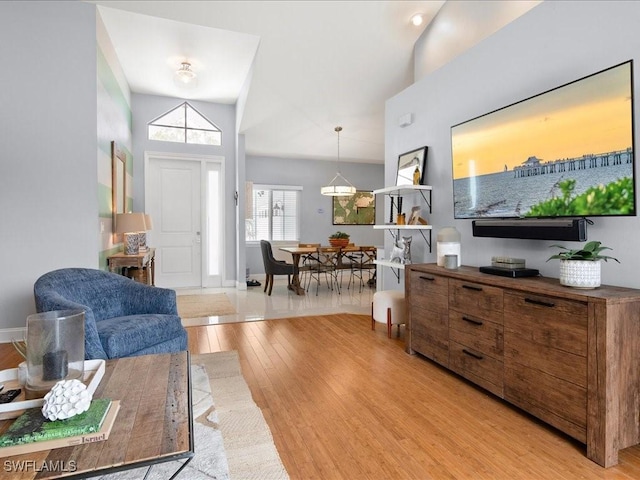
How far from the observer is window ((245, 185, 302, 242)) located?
27.0 feet

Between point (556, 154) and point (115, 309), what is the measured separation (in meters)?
3.30

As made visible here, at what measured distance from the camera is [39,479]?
0.94 metres

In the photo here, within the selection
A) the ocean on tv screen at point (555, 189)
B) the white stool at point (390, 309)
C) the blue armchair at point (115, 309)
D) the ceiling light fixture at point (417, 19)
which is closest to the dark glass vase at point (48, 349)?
the blue armchair at point (115, 309)

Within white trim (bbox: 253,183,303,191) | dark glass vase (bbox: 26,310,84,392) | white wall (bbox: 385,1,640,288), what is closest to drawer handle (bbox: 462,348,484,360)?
white wall (bbox: 385,1,640,288)

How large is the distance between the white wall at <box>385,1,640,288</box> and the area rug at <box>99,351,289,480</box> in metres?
2.14

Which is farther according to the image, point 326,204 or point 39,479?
point 326,204

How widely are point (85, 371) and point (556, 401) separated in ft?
7.74

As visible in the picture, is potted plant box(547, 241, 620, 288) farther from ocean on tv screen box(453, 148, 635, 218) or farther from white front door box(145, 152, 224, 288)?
white front door box(145, 152, 224, 288)

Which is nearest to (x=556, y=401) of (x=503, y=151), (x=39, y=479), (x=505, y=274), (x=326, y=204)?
(x=505, y=274)

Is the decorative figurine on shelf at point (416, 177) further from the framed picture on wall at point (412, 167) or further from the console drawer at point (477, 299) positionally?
the console drawer at point (477, 299)

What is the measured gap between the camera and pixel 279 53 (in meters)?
4.75

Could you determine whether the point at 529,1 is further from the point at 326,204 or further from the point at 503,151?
the point at 326,204

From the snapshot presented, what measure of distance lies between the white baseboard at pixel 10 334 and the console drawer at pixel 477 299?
4182mm

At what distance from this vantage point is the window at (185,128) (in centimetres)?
639
